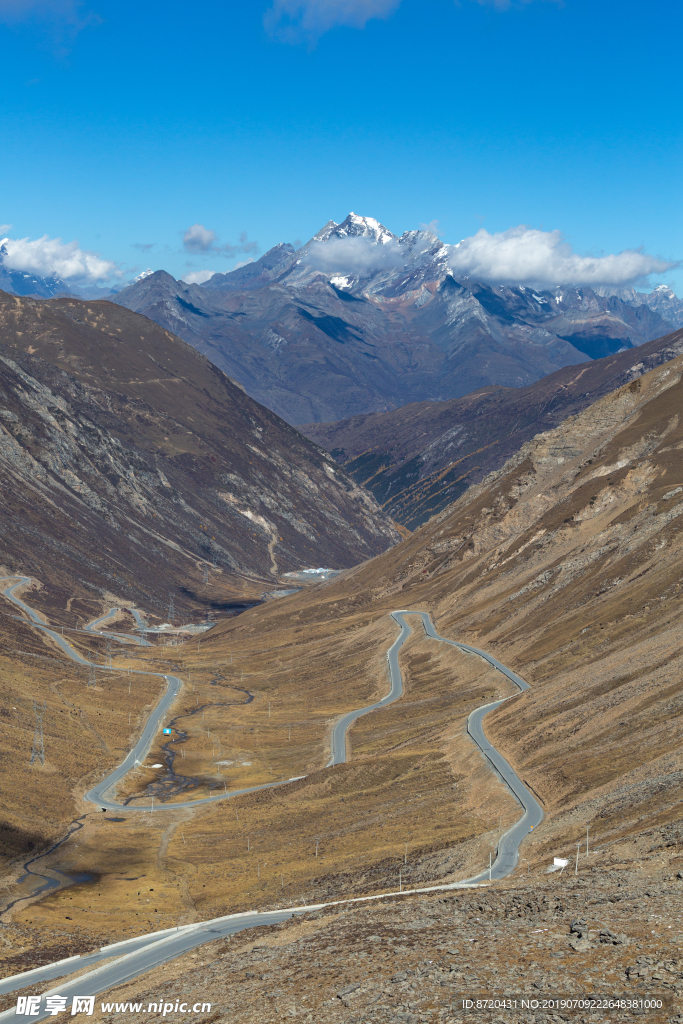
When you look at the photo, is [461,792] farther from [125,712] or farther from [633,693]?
[125,712]

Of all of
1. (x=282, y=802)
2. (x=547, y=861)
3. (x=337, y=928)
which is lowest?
(x=282, y=802)

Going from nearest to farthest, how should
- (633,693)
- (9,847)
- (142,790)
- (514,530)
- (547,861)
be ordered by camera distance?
(547,861)
(9,847)
(633,693)
(142,790)
(514,530)

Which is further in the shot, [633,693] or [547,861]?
[633,693]

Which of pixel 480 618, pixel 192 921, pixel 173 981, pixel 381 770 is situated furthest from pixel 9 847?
pixel 480 618

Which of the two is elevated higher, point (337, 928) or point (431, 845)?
point (337, 928)

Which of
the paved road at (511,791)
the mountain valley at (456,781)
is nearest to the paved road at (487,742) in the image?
the paved road at (511,791)

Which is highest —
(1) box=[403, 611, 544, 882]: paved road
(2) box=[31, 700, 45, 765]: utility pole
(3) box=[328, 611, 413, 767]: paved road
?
(2) box=[31, 700, 45, 765]: utility pole

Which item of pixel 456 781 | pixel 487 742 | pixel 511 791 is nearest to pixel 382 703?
pixel 487 742

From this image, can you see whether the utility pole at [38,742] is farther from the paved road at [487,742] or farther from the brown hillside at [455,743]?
the paved road at [487,742]

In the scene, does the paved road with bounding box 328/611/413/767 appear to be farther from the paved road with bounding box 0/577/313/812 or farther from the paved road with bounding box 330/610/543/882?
the paved road with bounding box 0/577/313/812

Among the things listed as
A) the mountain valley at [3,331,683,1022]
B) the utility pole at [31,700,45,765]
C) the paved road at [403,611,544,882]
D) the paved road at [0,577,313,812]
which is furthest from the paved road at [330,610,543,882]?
the utility pole at [31,700,45,765]

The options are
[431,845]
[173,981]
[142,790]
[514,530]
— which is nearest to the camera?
[173,981]
